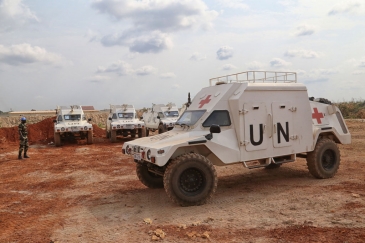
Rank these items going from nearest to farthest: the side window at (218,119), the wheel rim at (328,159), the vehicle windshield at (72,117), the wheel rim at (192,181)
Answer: the wheel rim at (192,181)
the side window at (218,119)
the wheel rim at (328,159)
the vehicle windshield at (72,117)

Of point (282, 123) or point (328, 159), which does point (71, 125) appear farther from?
point (328, 159)

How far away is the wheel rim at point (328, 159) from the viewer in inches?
322

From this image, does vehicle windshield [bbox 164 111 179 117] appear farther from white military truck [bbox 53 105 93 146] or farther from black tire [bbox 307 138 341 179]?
black tire [bbox 307 138 341 179]

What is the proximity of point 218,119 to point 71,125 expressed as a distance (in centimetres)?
1275

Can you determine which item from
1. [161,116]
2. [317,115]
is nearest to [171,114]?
[161,116]

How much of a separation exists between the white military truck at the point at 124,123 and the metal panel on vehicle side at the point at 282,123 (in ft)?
38.1

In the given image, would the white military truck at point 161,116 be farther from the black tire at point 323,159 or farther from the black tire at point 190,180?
the black tire at point 190,180

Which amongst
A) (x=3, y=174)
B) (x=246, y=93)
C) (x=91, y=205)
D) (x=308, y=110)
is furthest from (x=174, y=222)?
(x=3, y=174)

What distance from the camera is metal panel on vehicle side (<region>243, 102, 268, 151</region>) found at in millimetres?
7012

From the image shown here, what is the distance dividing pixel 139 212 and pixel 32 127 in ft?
65.9

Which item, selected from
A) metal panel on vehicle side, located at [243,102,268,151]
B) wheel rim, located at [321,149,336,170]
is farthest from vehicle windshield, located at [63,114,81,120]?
wheel rim, located at [321,149,336,170]

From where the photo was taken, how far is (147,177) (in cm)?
760

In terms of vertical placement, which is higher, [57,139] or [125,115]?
[125,115]

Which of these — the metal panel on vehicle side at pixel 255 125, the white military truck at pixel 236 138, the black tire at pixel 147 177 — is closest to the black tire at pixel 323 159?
the white military truck at pixel 236 138
